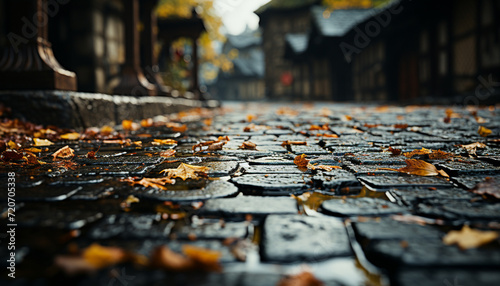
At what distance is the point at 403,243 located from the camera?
0.89 m

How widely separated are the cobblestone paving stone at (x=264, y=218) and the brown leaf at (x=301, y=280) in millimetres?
21

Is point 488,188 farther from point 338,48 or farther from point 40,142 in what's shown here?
point 338,48

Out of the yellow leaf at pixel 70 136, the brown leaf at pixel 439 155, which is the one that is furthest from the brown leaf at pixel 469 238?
the yellow leaf at pixel 70 136

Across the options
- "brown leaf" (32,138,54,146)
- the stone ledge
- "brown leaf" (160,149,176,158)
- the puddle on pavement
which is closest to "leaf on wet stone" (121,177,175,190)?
the puddle on pavement

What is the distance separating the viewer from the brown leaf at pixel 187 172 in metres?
1.64

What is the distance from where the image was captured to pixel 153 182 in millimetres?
1512

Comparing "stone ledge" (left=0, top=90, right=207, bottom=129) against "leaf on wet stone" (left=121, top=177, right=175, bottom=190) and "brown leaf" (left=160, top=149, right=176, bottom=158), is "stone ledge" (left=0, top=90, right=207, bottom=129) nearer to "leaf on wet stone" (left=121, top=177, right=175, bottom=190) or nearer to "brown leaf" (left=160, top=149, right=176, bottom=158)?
"brown leaf" (left=160, top=149, right=176, bottom=158)

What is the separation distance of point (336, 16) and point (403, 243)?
1839 centimetres

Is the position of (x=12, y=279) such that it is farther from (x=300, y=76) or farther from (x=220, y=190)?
(x=300, y=76)

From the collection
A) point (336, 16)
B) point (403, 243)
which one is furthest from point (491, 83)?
point (336, 16)

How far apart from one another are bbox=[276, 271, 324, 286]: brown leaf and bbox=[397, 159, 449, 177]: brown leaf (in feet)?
3.71

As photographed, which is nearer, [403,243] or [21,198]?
[403,243]

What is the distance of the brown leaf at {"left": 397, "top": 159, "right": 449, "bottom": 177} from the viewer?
64.8 inches

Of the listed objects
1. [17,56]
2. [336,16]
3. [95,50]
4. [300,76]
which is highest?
[336,16]
